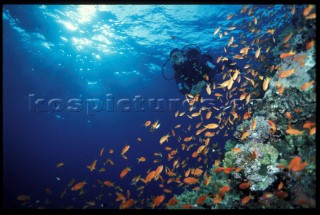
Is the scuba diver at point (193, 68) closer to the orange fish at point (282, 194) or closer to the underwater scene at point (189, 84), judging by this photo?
the underwater scene at point (189, 84)

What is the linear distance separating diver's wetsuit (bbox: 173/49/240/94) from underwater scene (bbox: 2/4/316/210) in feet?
0.19

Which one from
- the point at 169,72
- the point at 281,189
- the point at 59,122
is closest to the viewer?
the point at 281,189

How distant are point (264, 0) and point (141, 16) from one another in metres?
10.6

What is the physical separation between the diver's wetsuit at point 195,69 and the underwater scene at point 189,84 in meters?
0.06

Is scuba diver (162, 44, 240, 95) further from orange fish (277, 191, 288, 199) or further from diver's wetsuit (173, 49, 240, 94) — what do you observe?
orange fish (277, 191, 288, 199)

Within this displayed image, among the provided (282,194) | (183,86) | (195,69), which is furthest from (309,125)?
(183,86)

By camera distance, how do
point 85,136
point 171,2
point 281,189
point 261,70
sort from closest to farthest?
point 281,189 → point 171,2 → point 261,70 → point 85,136

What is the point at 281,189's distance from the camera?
560 cm

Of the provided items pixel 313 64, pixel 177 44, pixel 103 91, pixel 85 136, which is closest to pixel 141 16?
pixel 177 44

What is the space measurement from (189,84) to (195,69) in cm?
89

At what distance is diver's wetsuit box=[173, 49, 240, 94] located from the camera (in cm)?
1062

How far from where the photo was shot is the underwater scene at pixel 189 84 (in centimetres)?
612

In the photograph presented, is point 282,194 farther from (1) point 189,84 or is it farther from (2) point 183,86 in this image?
(2) point 183,86
